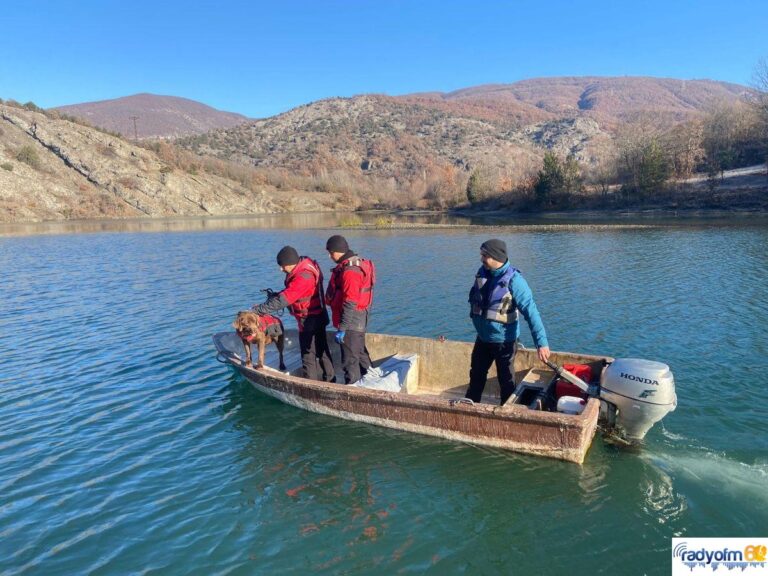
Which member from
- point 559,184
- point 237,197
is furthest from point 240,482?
point 237,197

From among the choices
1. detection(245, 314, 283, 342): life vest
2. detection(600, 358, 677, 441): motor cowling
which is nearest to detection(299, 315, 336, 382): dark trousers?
detection(245, 314, 283, 342): life vest

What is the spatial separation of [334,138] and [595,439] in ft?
566

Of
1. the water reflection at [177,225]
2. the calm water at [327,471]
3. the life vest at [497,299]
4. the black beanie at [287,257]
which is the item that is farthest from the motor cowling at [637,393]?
the water reflection at [177,225]

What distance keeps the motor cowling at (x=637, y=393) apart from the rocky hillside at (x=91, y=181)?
82.1 m

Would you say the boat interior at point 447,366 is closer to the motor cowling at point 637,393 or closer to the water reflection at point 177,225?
the motor cowling at point 637,393

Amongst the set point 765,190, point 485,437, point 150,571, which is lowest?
point 150,571

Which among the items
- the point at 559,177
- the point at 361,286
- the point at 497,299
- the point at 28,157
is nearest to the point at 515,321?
the point at 497,299

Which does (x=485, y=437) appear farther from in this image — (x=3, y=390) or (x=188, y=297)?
(x=188, y=297)

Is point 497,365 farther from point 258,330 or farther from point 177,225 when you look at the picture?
point 177,225

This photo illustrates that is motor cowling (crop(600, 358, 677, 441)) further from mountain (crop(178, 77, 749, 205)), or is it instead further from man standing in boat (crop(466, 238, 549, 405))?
mountain (crop(178, 77, 749, 205))

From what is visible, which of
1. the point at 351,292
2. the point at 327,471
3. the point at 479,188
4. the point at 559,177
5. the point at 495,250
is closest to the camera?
the point at 495,250

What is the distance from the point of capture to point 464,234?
42.7m

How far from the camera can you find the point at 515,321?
6676 mm

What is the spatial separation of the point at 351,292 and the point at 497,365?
235 cm
